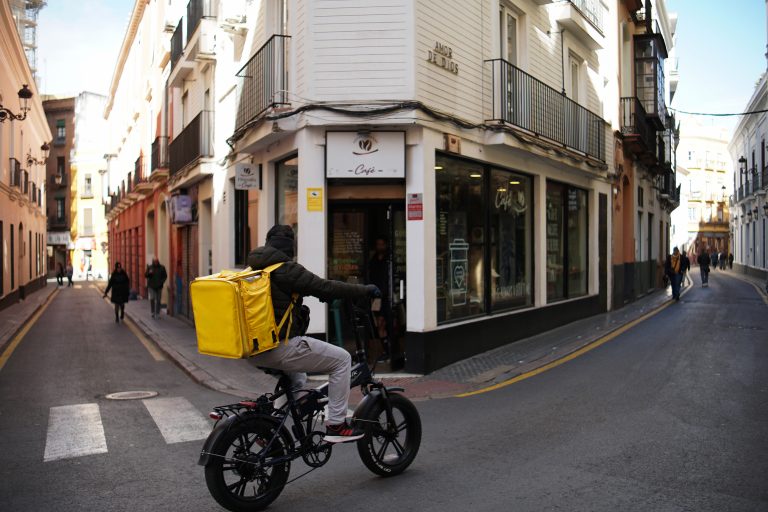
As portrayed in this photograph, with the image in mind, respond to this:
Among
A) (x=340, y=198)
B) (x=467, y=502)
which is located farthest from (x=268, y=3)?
(x=467, y=502)

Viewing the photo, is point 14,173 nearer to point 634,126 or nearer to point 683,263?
point 634,126

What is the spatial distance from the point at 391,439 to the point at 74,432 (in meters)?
3.46

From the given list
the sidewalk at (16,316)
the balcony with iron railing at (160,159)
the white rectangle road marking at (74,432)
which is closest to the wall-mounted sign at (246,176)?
the white rectangle road marking at (74,432)

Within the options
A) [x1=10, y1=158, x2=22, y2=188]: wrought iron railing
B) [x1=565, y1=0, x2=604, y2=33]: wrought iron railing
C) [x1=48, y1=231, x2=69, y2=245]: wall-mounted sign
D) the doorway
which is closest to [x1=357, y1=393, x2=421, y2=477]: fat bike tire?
the doorway

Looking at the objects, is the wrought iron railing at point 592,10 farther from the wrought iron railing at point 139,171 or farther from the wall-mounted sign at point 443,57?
the wrought iron railing at point 139,171

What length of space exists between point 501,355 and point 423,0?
558cm

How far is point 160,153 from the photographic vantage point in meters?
21.8

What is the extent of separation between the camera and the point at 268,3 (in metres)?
11.9

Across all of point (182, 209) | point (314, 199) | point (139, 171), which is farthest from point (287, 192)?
point (139, 171)

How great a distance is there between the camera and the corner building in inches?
393

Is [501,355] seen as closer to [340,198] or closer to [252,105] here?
[340,198]

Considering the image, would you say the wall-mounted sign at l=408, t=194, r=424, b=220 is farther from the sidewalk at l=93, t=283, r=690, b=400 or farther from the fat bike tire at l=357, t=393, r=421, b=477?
the fat bike tire at l=357, t=393, r=421, b=477

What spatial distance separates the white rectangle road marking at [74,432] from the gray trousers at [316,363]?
240cm

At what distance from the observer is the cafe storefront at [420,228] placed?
396 inches
